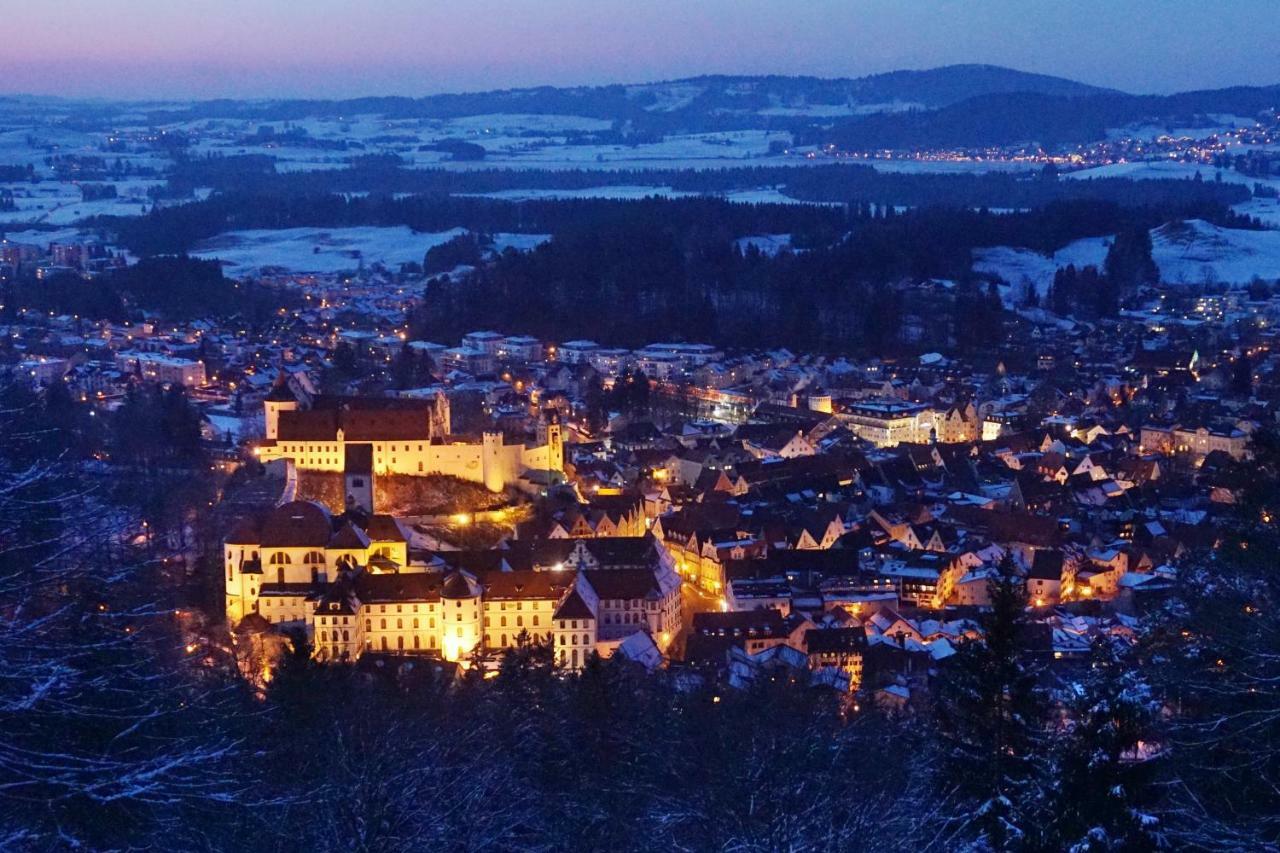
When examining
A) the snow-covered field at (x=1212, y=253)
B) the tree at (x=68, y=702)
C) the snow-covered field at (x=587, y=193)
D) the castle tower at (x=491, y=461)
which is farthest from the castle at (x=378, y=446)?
the snow-covered field at (x=587, y=193)

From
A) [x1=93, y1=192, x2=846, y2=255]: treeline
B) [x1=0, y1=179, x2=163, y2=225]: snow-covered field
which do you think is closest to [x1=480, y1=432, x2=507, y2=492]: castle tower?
[x1=93, y1=192, x2=846, y2=255]: treeline

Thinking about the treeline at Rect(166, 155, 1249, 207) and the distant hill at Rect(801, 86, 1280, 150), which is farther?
the distant hill at Rect(801, 86, 1280, 150)

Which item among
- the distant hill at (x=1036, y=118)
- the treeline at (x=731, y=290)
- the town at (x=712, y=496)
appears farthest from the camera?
the distant hill at (x=1036, y=118)

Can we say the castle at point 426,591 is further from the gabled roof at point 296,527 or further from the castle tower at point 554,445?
the castle tower at point 554,445

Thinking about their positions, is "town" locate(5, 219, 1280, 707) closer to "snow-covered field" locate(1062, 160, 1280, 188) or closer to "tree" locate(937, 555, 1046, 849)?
"tree" locate(937, 555, 1046, 849)

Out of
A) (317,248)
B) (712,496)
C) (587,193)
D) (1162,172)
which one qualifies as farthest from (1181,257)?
(712,496)

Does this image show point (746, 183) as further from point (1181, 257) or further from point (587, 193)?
point (1181, 257)

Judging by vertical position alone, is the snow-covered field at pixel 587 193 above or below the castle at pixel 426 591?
above

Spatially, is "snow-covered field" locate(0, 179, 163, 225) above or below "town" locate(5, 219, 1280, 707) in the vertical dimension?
above
